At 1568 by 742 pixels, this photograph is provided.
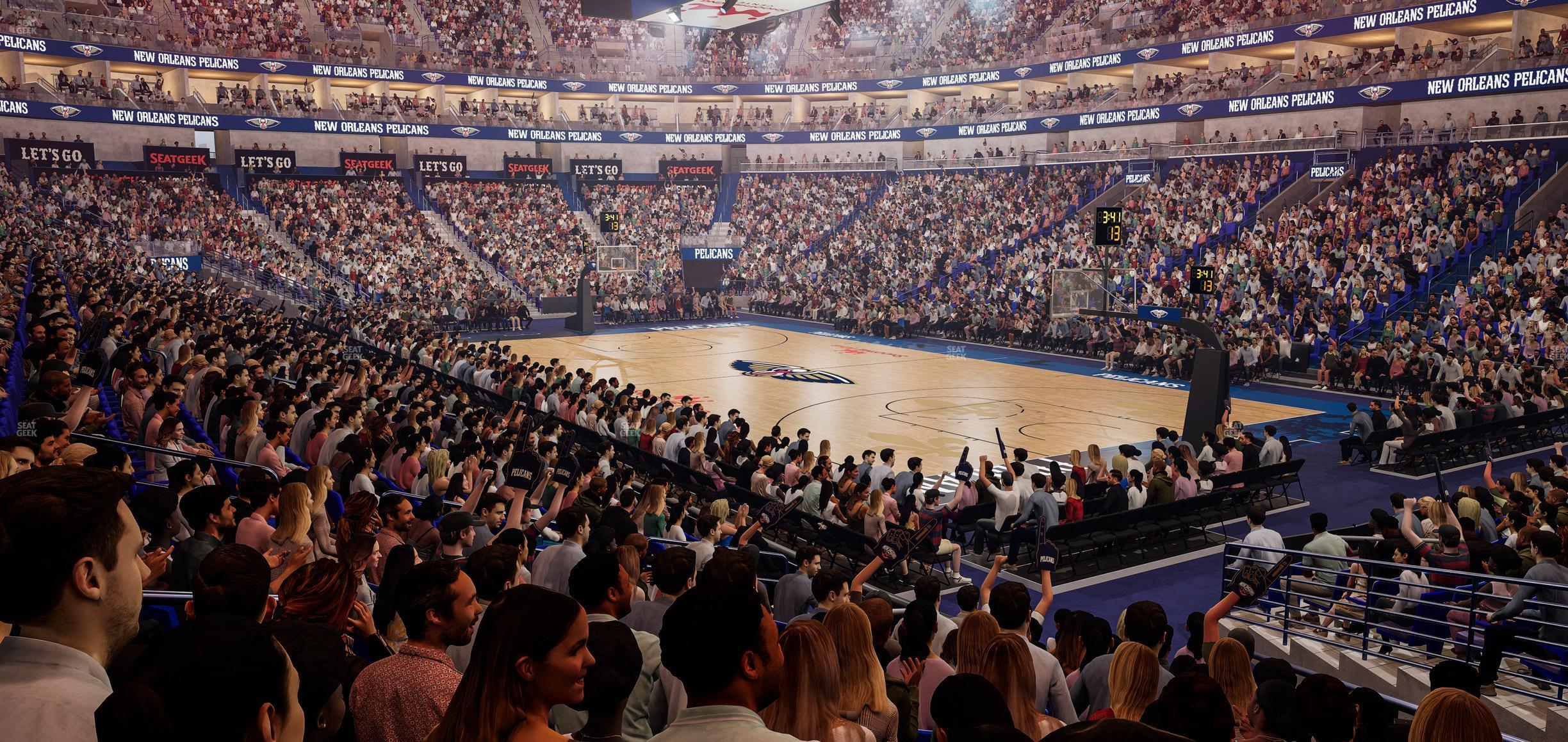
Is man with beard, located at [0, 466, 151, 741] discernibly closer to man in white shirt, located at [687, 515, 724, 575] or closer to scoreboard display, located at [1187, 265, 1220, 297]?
man in white shirt, located at [687, 515, 724, 575]

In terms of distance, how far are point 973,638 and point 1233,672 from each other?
1.80m

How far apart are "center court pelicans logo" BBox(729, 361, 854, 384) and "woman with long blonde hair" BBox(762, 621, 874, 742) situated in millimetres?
26171

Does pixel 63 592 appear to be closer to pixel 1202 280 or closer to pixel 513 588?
pixel 513 588

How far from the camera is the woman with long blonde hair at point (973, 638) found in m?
4.98

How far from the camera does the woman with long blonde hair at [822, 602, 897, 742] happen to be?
4.25 m

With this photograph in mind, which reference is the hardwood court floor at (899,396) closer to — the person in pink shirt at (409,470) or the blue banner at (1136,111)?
the person in pink shirt at (409,470)

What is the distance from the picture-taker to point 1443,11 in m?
33.5

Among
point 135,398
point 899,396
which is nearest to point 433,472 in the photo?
point 135,398

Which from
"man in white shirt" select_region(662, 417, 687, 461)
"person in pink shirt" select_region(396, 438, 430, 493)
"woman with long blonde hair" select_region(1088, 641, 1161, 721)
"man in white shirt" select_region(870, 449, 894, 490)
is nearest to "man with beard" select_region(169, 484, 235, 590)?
"woman with long blonde hair" select_region(1088, 641, 1161, 721)

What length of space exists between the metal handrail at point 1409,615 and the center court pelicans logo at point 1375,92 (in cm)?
2848

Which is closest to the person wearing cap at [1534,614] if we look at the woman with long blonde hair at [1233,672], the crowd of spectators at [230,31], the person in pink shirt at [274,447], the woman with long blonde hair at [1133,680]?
the woman with long blonde hair at [1233,672]

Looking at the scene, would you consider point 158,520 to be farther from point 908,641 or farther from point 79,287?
point 79,287

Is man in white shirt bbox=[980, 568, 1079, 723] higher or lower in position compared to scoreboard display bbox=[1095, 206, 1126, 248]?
lower

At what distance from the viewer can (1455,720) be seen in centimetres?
418
